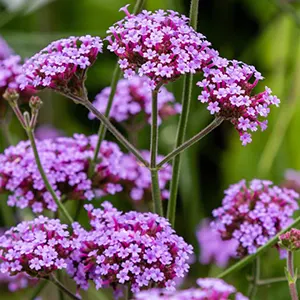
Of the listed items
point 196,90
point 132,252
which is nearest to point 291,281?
point 132,252

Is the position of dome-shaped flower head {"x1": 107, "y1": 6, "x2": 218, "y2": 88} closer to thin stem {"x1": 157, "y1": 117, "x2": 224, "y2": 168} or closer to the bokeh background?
thin stem {"x1": 157, "y1": 117, "x2": 224, "y2": 168}

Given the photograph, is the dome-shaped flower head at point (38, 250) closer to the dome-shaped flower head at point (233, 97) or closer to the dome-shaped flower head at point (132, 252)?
the dome-shaped flower head at point (132, 252)

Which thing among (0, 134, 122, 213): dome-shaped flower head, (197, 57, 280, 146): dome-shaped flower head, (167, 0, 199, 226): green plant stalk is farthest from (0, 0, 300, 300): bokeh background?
(197, 57, 280, 146): dome-shaped flower head

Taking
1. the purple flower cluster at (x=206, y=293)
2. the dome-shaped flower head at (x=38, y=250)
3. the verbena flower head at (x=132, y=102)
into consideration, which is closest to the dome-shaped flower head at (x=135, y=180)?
the verbena flower head at (x=132, y=102)

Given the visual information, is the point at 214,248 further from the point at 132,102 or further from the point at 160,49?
the point at 160,49

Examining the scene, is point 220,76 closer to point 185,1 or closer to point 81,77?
point 81,77

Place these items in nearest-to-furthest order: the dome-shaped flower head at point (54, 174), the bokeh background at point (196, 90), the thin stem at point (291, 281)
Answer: the thin stem at point (291, 281), the dome-shaped flower head at point (54, 174), the bokeh background at point (196, 90)
